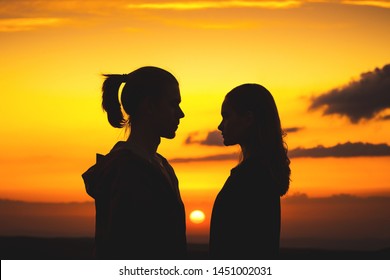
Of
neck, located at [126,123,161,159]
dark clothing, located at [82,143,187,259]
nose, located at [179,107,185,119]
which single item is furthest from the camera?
nose, located at [179,107,185,119]

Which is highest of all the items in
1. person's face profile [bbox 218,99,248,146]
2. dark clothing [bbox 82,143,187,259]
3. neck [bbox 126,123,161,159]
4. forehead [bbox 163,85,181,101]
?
forehead [bbox 163,85,181,101]

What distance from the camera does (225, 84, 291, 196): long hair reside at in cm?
471

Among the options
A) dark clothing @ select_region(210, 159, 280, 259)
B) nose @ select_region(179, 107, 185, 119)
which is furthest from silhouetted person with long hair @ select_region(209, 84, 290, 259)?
nose @ select_region(179, 107, 185, 119)

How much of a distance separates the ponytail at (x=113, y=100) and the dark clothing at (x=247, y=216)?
2.74 ft

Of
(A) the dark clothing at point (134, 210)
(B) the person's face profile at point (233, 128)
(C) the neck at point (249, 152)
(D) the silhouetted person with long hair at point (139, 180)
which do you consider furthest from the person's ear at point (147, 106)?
(C) the neck at point (249, 152)

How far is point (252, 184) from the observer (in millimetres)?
4730

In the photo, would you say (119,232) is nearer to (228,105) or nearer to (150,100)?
(150,100)

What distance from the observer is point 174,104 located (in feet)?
15.1

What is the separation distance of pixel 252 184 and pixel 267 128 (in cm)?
38

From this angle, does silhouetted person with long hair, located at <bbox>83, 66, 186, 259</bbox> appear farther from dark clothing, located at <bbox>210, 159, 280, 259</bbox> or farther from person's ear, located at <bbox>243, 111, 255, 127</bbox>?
person's ear, located at <bbox>243, 111, 255, 127</bbox>

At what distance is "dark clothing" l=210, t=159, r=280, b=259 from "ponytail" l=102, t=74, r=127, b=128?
84cm

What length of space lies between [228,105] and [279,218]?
2.71 ft

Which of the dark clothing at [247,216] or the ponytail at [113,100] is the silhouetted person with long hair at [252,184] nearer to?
the dark clothing at [247,216]
